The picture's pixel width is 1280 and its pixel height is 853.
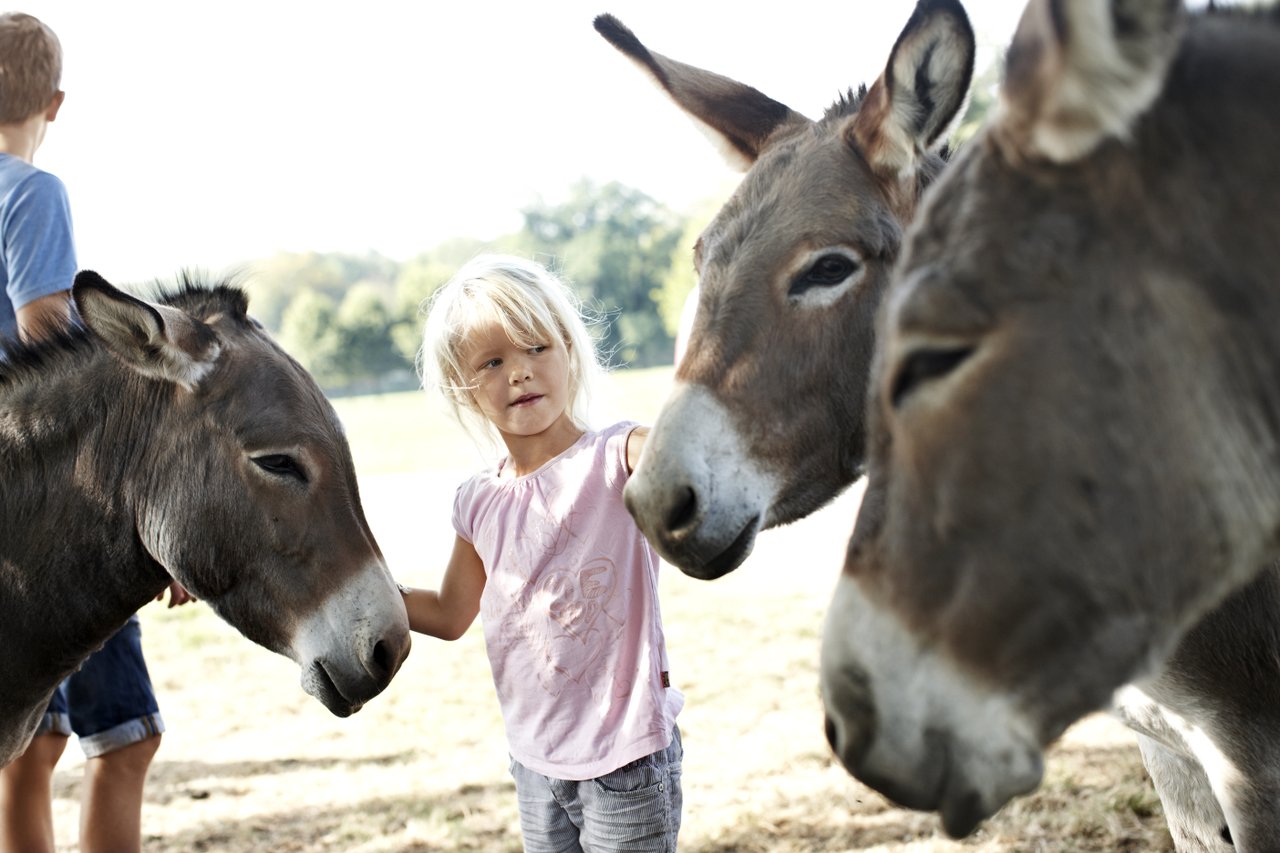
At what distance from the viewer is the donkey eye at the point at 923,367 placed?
136 cm

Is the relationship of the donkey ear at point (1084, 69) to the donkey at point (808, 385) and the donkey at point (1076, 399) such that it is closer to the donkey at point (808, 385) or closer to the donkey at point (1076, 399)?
the donkey at point (1076, 399)

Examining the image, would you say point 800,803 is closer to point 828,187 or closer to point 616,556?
point 616,556

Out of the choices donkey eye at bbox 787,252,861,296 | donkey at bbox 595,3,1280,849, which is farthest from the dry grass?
donkey eye at bbox 787,252,861,296

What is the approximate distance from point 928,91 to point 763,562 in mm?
7774

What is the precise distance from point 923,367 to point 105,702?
3018 millimetres

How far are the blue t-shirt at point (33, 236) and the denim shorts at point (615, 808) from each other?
205 cm

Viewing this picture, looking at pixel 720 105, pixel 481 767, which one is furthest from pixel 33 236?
pixel 481 767

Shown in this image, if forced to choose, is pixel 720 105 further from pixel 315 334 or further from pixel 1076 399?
pixel 315 334

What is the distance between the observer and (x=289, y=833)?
4.76m

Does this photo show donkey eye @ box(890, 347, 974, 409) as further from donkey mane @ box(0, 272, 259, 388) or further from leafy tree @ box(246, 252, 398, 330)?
leafy tree @ box(246, 252, 398, 330)

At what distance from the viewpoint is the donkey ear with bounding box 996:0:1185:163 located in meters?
1.22

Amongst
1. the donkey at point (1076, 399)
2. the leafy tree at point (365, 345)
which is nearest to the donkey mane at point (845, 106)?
the donkey at point (1076, 399)

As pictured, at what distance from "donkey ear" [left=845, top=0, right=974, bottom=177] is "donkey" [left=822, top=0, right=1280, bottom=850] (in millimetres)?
826

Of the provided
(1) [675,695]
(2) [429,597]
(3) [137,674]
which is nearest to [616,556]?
(1) [675,695]
